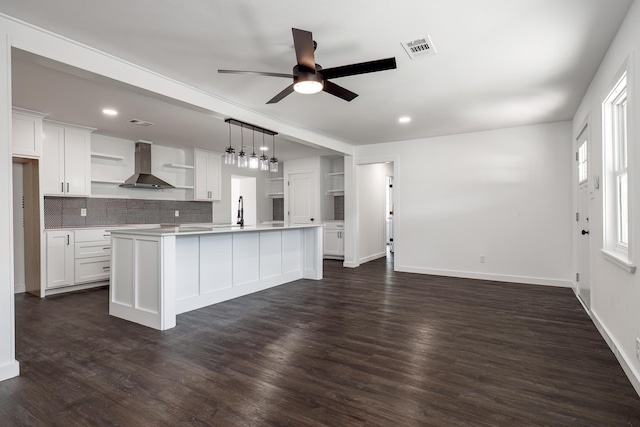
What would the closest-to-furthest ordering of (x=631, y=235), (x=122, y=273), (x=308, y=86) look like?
(x=631, y=235) < (x=308, y=86) < (x=122, y=273)

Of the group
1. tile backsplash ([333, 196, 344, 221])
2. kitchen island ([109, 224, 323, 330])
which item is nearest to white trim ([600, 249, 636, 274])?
kitchen island ([109, 224, 323, 330])

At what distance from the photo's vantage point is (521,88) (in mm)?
3742

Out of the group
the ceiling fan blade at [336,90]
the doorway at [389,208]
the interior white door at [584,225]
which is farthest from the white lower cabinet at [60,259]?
the doorway at [389,208]

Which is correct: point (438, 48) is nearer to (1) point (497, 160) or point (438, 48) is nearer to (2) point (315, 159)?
(1) point (497, 160)

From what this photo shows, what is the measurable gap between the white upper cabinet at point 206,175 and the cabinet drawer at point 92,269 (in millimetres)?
2230

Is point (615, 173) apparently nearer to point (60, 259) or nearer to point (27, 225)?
point (60, 259)

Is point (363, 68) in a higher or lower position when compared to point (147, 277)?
higher

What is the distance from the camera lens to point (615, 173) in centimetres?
288

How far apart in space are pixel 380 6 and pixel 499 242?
4.59 metres

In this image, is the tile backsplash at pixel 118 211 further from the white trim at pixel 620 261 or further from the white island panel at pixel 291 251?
the white trim at pixel 620 261

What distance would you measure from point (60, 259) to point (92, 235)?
21.1 inches

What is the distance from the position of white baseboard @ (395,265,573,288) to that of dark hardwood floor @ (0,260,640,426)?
3.64 ft

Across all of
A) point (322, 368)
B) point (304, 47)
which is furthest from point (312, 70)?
point (322, 368)

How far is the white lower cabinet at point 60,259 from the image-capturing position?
4789 millimetres
